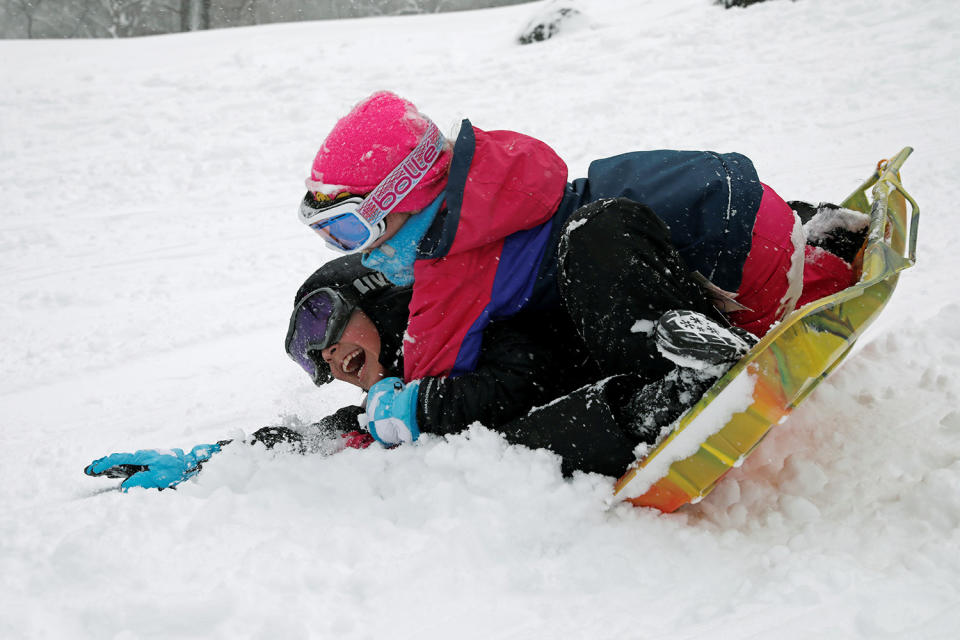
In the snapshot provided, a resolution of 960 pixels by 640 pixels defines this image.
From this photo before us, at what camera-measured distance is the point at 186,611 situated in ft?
4.40

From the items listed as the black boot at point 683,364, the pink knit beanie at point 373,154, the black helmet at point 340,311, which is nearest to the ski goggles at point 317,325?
the black helmet at point 340,311

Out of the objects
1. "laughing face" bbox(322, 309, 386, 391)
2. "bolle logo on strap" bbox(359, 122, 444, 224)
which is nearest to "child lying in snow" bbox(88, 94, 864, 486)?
"bolle logo on strap" bbox(359, 122, 444, 224)

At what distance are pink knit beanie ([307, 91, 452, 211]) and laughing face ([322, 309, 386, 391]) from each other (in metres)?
0.62

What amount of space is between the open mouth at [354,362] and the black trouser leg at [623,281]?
3.22 ft

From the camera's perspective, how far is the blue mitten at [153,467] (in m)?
2.17

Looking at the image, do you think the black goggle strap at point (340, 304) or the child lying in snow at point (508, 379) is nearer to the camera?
the child lying in snow at point (508, 379)

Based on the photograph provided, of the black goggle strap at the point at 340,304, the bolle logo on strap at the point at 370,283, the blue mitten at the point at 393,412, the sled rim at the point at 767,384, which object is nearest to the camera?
the sled rim at the point at 767,384

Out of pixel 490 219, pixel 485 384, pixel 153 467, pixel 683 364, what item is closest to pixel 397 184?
pixel 490 219

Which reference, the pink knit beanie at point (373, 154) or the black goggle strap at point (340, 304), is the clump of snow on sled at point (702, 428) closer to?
the pink knit beanie at point (373, 154)

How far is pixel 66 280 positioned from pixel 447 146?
10.2 ft

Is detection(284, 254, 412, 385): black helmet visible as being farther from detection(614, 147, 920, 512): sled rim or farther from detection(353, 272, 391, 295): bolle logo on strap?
detection(614, 147, 920, 512): sled rim

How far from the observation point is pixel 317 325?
97.3 inches

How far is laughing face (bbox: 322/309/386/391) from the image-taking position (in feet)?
8.18

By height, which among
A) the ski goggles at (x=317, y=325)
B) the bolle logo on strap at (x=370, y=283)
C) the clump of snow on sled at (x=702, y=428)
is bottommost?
the ski goggles at (x=317, y=325)
